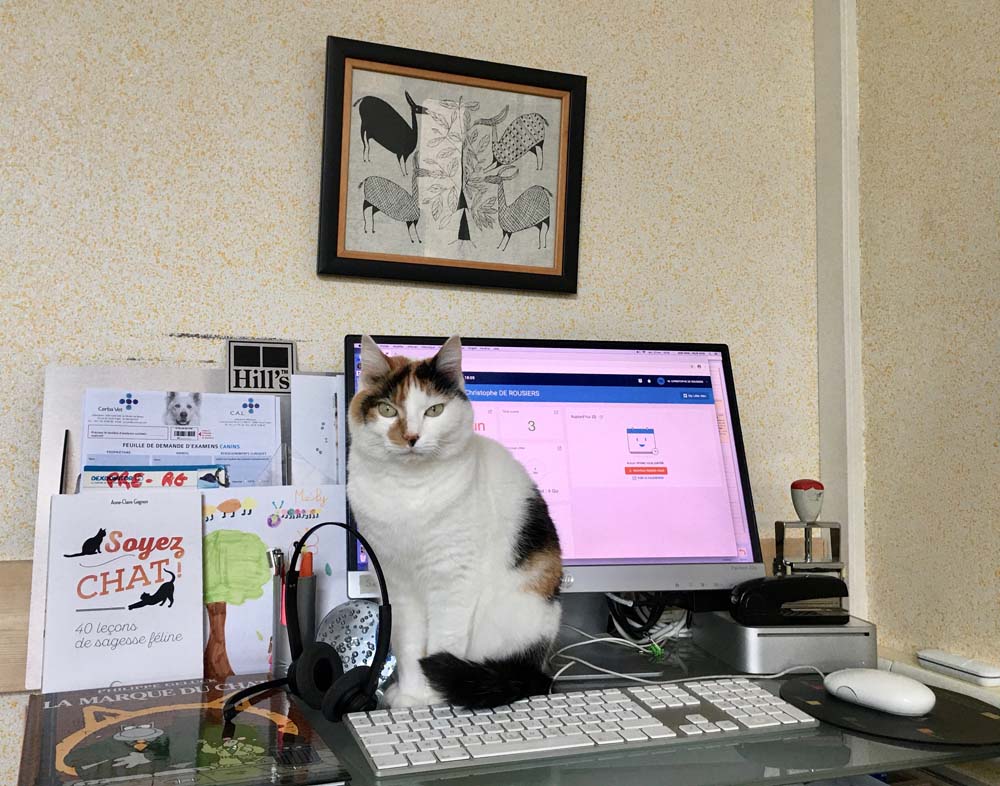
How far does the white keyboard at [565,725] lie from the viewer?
2.62 ft

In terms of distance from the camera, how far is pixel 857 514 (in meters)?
1.51

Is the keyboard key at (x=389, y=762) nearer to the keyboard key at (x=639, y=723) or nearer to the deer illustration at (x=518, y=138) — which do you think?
the keyboard key at (x=639, y=723)

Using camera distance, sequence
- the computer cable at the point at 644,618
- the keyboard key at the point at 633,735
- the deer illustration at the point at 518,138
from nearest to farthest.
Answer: the keyboard key at the point at 633,735, the computer cable at the point at 644,618, the deer illustration at the point at 518,138

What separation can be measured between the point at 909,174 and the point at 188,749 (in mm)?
1372

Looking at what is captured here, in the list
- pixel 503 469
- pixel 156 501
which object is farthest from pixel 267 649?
pixel 503 469

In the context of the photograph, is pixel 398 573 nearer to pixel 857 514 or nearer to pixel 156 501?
pixel 156 501

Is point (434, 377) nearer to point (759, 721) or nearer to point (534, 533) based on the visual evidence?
→ point (534, 533)

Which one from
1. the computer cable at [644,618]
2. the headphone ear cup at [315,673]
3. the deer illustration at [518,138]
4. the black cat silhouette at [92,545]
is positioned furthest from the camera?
the deer illustration at [518,138]

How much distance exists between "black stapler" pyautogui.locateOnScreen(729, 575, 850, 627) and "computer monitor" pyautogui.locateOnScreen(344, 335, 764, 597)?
3.2 inches

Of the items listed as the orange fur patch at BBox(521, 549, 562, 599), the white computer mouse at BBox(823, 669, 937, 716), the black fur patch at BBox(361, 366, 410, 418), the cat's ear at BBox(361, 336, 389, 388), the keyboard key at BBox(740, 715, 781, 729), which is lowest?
the keyboard key at BBox(740, 715, 781, 729)

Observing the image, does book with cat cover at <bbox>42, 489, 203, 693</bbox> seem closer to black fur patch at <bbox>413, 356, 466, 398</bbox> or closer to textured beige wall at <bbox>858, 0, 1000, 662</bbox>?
black fur patch at <bbox>413, 356, 466, 398</bbox>

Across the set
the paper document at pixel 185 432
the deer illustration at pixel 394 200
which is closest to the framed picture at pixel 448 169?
the deer illustration at pixel 394 200

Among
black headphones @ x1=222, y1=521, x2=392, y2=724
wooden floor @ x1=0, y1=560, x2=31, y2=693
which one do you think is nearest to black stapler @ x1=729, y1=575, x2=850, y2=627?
black headphones @ x1=222, y1=521, x2=392, y2=724

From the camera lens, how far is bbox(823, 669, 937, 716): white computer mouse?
933 mm
